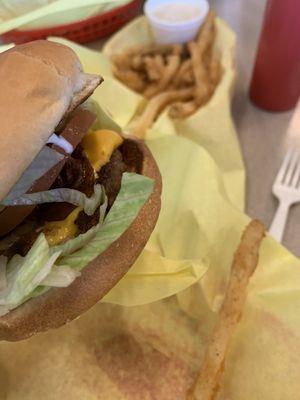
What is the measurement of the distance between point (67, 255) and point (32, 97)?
279 mm

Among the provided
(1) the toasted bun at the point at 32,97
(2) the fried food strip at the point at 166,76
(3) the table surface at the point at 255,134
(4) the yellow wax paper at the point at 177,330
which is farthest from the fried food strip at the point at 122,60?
(1) the toasted bun at the point at 32,97

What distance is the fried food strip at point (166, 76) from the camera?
1.66 meters

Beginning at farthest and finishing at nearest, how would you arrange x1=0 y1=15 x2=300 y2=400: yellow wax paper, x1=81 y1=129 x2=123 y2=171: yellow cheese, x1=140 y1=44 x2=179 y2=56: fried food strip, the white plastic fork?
x1=140 y1=44 x2=179 y2=56: fried food strip < the white plastic fork < x1=0 y1=15 x2=300 y2=400: yellow wax paper < x1=81 y1=129 x2=123 y2=171: yellow cheese

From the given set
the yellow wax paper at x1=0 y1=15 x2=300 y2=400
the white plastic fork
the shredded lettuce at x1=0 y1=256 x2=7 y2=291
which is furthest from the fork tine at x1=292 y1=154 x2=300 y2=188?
the shredded lettuce at x1=0 y1=256 x2=7 y2=291

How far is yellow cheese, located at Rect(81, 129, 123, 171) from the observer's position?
1.03 metres

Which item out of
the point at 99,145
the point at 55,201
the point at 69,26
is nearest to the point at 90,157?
the point at 99,145

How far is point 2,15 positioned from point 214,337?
4.00ft

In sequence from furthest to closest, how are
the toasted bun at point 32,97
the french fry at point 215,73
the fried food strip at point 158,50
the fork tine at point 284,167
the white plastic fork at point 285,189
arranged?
the fried food strip at point 158,50
the french fry at point 215,73
the fork tine at point 284,167
the white plastic fork at point 285,189
the toasted bun at point 32,97

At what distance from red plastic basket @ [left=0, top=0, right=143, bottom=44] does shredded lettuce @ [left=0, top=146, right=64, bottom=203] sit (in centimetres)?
108

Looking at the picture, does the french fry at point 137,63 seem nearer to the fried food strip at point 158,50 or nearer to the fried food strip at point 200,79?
the fried food strip at point 158,50

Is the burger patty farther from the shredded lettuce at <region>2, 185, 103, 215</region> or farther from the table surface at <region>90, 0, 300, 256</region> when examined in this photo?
the table surface at <region>90, 0, 300, 256</region>

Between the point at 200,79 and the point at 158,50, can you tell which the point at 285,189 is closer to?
the point at 200,79

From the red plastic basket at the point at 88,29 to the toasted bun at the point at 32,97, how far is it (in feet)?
3.16

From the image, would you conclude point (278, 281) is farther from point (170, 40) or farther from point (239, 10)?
point (239, 10)
